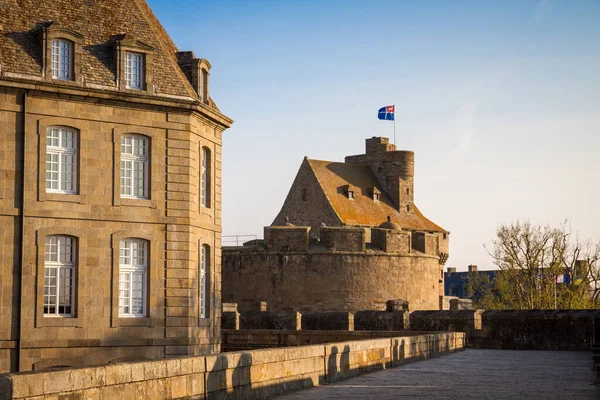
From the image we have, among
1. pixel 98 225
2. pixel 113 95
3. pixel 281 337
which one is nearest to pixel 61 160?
pixel 98 225

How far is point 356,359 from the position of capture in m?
18.0

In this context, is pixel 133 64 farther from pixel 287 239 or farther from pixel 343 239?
pixel 343 239

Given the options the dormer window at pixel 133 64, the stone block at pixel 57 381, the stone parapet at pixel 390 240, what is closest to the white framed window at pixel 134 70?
the dormer window at pixel 133 64

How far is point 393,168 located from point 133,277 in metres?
57.6

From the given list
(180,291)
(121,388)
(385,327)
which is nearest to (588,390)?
(121,388)

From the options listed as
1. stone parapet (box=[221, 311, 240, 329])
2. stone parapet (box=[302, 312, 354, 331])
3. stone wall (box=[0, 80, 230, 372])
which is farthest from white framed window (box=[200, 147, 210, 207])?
stone parapet (box=[221, 311, 240, 329])

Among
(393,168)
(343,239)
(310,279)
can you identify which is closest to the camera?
(310,279)

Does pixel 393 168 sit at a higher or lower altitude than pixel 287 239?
higher

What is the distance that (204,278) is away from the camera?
2870 centimetres

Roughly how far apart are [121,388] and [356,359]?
7.96m

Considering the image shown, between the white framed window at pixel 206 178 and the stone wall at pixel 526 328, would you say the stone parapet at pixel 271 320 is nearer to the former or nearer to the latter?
the stone wall at pixel 526 328

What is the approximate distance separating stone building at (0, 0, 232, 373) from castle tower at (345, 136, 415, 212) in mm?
53574

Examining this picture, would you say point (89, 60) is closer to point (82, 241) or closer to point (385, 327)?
point (82, 241)

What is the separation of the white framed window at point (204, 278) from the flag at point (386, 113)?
58681 mm
